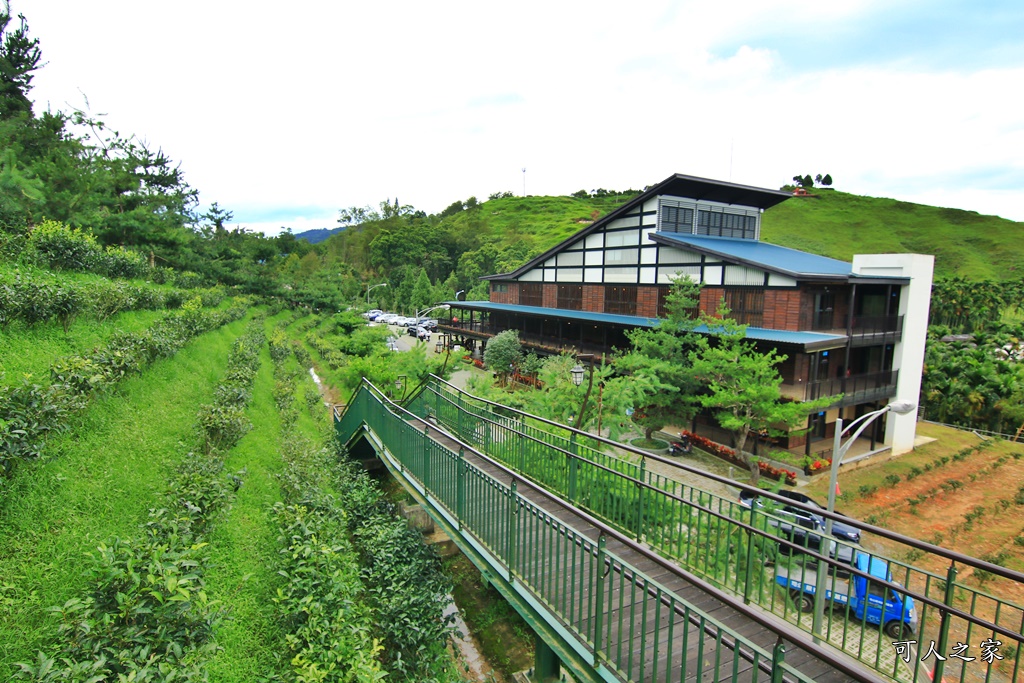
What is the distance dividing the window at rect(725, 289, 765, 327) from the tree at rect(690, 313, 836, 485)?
301 cm

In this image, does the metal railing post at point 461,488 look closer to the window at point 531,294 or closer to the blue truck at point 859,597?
the blue truck at point 859,597

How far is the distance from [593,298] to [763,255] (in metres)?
9.49

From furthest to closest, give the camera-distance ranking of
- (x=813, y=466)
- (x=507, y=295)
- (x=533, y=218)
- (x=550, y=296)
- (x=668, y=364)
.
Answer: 1. (x=533, y=218)
2. (x=507, y=295)
3. (x=550, y=296)
4. (x=668, y=364)
5. (x=813, y=466)

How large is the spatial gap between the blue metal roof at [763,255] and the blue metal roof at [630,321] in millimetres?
2301

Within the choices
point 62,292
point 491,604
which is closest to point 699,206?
point 491,604

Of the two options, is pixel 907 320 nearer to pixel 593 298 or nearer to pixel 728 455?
pixel 728 455

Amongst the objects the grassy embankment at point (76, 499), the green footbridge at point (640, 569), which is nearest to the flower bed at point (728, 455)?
the green footbridge at point (640, 569)

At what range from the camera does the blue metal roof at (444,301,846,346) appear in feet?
61.8

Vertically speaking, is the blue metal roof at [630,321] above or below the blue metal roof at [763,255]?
below

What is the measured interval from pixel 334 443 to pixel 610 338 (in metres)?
18.7

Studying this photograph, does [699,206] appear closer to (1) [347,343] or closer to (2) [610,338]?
(2) [610,338]

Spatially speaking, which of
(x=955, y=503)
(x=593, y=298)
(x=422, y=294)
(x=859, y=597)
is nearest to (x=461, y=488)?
(x=859, y=597)

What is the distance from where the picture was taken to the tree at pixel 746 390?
16781mm

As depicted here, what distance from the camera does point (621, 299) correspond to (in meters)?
28.4
